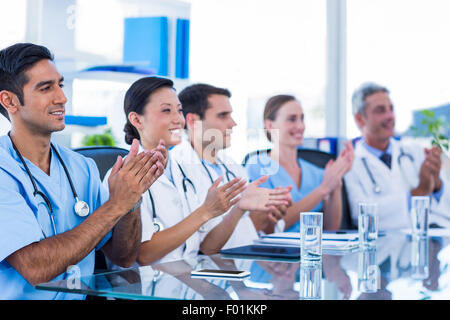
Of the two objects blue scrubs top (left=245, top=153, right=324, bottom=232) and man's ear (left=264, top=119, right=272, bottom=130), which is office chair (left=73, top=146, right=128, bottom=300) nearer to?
blue scrubs top (left=245, top=153, right=324, bottom=232)

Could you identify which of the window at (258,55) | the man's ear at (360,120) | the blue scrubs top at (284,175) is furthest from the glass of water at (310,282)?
the man's ear at (360,120)

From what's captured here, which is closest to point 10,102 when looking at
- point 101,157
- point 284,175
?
point 101,157

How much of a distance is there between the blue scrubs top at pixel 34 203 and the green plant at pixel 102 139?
0.91 feet

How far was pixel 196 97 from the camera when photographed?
2.57 meters

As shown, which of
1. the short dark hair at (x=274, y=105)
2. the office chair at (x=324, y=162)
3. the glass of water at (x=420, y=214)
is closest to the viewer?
the glass of water at (x=420, y=214)

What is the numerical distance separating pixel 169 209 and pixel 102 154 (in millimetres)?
359

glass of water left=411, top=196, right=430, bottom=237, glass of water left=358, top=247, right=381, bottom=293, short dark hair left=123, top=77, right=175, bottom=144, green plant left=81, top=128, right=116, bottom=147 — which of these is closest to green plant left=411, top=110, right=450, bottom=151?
glass of water left=411, top=196, right=430, bottom=237

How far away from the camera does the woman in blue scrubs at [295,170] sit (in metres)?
3.04

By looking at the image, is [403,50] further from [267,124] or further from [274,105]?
[267,124]

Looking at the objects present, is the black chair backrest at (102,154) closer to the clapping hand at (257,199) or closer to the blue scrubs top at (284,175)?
the clapping hand at (257,199)
